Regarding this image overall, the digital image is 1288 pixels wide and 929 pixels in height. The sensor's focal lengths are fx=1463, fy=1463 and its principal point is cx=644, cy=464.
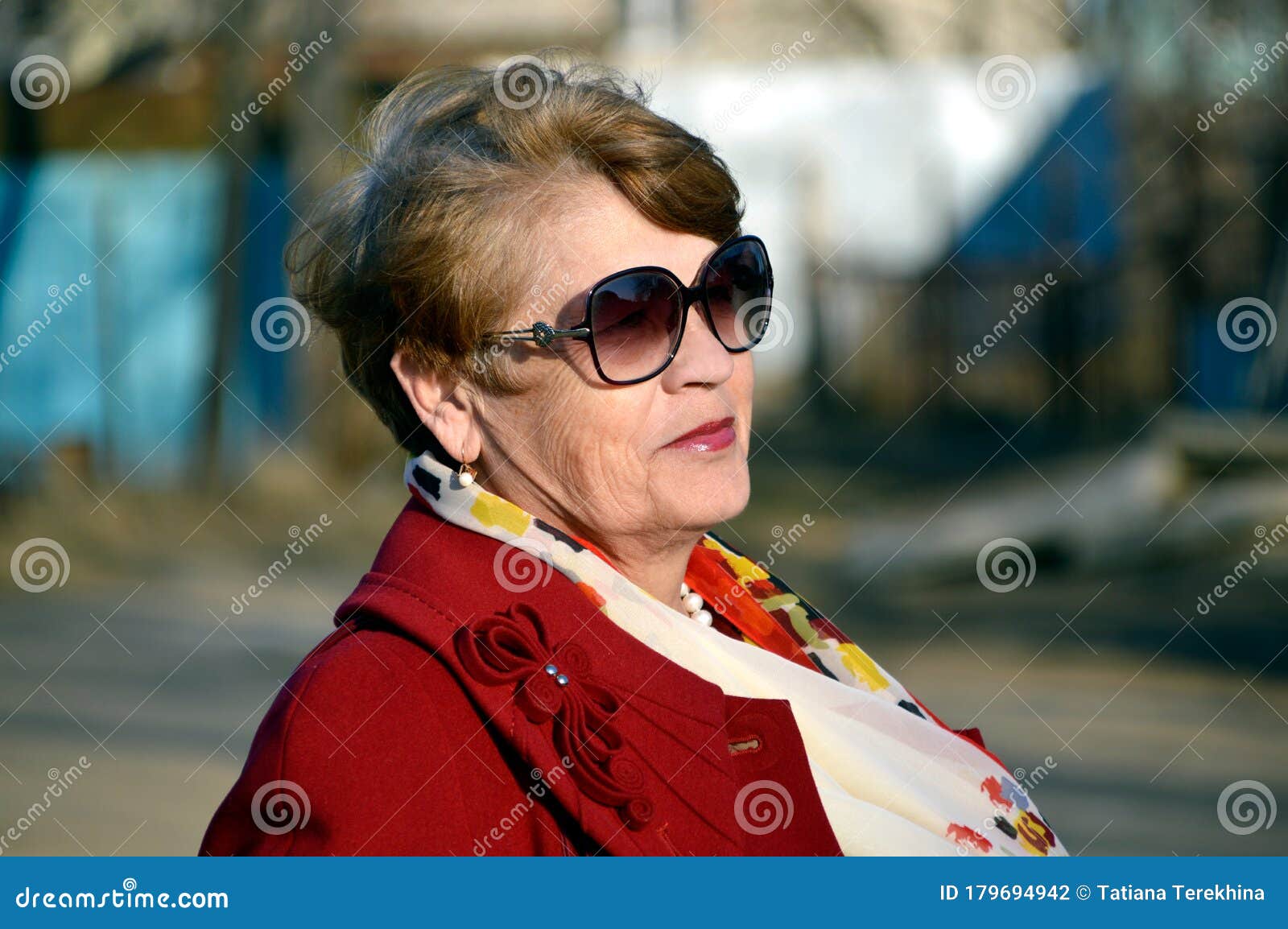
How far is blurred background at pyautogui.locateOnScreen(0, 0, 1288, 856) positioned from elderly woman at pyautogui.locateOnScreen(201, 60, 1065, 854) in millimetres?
581

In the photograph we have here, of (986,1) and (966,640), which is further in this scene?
(986,1)

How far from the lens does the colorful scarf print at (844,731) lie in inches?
79.6

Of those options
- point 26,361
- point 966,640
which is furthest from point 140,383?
point 966,640

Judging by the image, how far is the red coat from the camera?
1.71 meters

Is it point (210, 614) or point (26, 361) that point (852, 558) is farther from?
point (26, 361)

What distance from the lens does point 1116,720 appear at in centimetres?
639

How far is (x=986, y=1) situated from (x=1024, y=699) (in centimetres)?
1159
